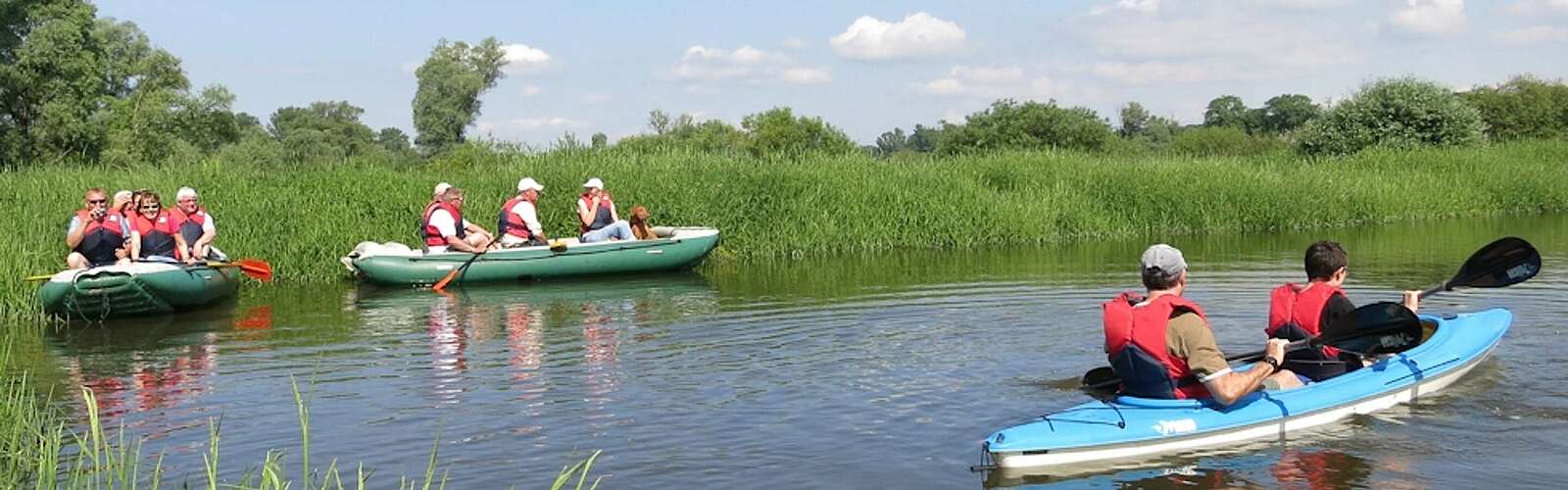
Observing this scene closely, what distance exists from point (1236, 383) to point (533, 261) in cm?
1120

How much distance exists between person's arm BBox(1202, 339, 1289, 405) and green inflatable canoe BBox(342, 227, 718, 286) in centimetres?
1094

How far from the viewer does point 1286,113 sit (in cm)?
9356

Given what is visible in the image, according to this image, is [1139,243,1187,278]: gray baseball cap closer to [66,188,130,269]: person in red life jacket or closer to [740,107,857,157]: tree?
[66,188,130,269]: person in red life jacket

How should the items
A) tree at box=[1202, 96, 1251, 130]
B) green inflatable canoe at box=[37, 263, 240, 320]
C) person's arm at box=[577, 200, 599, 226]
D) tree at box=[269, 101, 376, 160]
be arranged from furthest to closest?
1. tree at box=[1202, 96, 1251, 130]
2. tree at box=[269, 101, 376, 160]
3. person's arm at box=[577, 200, 599, 226]
4. green inflatable canoe at box=[37, 263, 240, 320]

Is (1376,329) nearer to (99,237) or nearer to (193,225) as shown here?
(99,237)

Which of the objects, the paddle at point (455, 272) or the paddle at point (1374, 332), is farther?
the paddle at point (455, 272)

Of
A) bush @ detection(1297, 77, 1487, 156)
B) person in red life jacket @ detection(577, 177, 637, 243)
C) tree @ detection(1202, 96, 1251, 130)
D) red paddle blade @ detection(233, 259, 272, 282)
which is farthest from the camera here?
tree @ detection(1202, 96, 1251, 130)

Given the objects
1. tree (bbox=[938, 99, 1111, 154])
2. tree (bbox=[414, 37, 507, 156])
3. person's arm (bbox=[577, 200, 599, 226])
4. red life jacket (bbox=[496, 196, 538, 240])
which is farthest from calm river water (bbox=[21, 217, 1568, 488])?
tree (bbox=[414, 37, 507, 156])

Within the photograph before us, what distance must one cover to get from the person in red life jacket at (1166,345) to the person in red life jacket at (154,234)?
10.4m

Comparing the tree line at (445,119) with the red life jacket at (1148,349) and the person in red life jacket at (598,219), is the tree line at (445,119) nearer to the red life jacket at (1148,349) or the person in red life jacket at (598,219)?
the person in red life jacket at (598,219)

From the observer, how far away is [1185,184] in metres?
23.8

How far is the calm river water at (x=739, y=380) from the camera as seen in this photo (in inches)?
270

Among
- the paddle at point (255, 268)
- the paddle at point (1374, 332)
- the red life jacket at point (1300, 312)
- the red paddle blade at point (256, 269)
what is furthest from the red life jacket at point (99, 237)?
the red life jacket at point (1300, 312)

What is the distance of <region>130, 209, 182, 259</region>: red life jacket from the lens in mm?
14281
